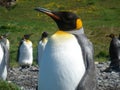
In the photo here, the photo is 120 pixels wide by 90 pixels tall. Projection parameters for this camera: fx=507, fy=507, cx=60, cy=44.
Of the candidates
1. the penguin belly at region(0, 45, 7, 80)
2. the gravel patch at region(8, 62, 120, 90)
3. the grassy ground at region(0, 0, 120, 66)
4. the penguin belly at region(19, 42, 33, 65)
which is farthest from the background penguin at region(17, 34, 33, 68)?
the penguin belly at region(0, 45, 7, 80)

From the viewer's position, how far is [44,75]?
18.5ft

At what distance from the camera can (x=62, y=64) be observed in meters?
5.58

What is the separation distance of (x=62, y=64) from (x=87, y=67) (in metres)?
0.30

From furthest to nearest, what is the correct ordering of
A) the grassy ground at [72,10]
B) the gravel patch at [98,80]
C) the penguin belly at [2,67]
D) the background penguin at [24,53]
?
1. the grassy ground at [72,10]
2. the background penguin at [24,53]
3. the gravel patch at [98,80]
4. the penguin belly at [2,67]

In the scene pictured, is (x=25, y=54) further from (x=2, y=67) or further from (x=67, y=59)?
(x=67, y=59)

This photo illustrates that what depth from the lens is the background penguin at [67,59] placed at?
5578 millimetres

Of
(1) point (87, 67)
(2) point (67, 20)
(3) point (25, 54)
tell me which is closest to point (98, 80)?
(1) point (87, 67)

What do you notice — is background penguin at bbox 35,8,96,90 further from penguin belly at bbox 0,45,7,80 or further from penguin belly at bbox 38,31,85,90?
penguin belly at bbox 0,45,7,80

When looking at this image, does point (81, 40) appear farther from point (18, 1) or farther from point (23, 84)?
point (18, 1)

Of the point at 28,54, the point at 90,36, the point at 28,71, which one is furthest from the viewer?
the point at 90,36

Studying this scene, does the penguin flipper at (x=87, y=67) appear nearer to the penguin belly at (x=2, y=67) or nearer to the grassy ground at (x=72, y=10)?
the penguin belly at (x=2, y=67)

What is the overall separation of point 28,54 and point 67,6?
68.4 ft

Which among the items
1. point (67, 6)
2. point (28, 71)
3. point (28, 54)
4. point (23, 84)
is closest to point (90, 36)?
point (28, 54)

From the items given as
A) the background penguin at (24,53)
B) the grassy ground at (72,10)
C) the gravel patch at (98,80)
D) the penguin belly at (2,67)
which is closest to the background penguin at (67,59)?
the penguin belly at (2,67)
